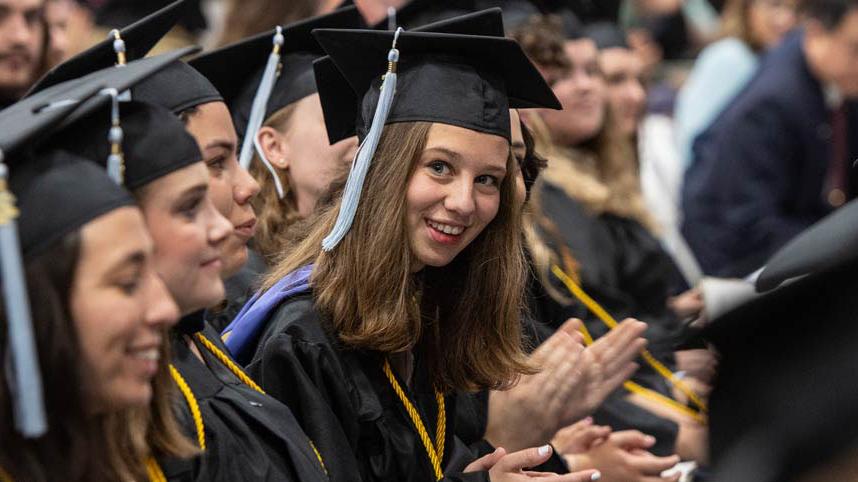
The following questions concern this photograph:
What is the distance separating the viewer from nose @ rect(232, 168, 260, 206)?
283cm

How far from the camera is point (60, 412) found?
1983mm

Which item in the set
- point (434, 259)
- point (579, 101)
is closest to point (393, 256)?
point (434, 259)

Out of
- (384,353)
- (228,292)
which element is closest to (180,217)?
(384,353)

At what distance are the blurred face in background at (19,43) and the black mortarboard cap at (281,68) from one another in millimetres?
1162

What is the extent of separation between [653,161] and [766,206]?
5.47 feet

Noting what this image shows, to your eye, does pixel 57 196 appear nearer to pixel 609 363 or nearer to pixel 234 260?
pixel 234 260

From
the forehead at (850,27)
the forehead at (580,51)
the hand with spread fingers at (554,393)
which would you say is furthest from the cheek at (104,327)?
the forehead at (850,27)

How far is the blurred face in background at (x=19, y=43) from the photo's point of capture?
4.53 m

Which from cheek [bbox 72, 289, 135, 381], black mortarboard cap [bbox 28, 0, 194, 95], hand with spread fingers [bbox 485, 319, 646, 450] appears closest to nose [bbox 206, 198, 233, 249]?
cheek [bbox 72, 289, 135, 381]

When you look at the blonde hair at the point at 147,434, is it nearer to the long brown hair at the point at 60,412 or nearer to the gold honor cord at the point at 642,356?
the long brown hair at the point at 60,412

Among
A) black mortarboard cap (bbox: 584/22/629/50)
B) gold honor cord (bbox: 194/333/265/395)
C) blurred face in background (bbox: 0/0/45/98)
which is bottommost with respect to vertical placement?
gold honor cord (bbox: 194/333/265/395)

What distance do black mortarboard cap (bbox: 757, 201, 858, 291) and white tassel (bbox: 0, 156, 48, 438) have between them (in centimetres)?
108

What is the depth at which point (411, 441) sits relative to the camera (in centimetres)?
298

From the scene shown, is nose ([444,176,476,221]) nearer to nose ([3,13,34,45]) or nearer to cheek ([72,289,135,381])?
cheek ([72,289,135,381])
